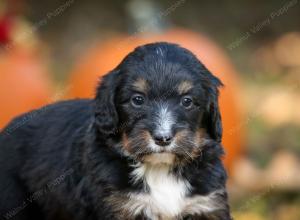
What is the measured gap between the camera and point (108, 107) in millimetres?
5512

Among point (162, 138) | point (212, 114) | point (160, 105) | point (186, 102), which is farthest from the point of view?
point (212, 114)

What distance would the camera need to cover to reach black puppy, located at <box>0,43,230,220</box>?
17.4 feet

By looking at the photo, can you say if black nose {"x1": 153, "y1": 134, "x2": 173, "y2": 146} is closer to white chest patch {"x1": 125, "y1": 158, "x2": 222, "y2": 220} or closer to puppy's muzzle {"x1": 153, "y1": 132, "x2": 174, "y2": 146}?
puppy's muzzle {"x1": 153, "y1": 132, "x2": 174, "y2": 146}

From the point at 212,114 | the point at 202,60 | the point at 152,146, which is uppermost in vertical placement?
the point at 202,60

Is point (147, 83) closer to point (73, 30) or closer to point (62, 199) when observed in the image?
point (62, 199)

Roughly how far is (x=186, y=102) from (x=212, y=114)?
0.29 metres

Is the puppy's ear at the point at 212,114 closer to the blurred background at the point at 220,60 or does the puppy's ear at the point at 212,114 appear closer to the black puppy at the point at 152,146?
the black puppy at the point at 152,146

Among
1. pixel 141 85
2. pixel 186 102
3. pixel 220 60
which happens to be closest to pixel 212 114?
pixel 186 102

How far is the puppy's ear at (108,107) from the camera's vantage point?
546 cm

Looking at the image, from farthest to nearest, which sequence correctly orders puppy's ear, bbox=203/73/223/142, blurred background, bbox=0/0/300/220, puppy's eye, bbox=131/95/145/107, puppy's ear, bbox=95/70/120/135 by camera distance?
blurred background, bbox=0/0/300/220
puppy's ear, bbox=203/73/223/142
puppy's ear, bbox=95/70/120/135
puppy's eye, bbox=131/95/145/107

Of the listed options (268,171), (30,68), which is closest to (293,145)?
(268,171)

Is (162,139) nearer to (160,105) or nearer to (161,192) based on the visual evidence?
(160,105)

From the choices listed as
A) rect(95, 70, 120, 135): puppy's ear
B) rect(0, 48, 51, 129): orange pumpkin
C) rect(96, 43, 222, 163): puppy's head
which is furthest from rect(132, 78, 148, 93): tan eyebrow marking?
rect(0, 48, 51, 129): orange pumpkin

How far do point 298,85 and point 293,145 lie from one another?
236cm
